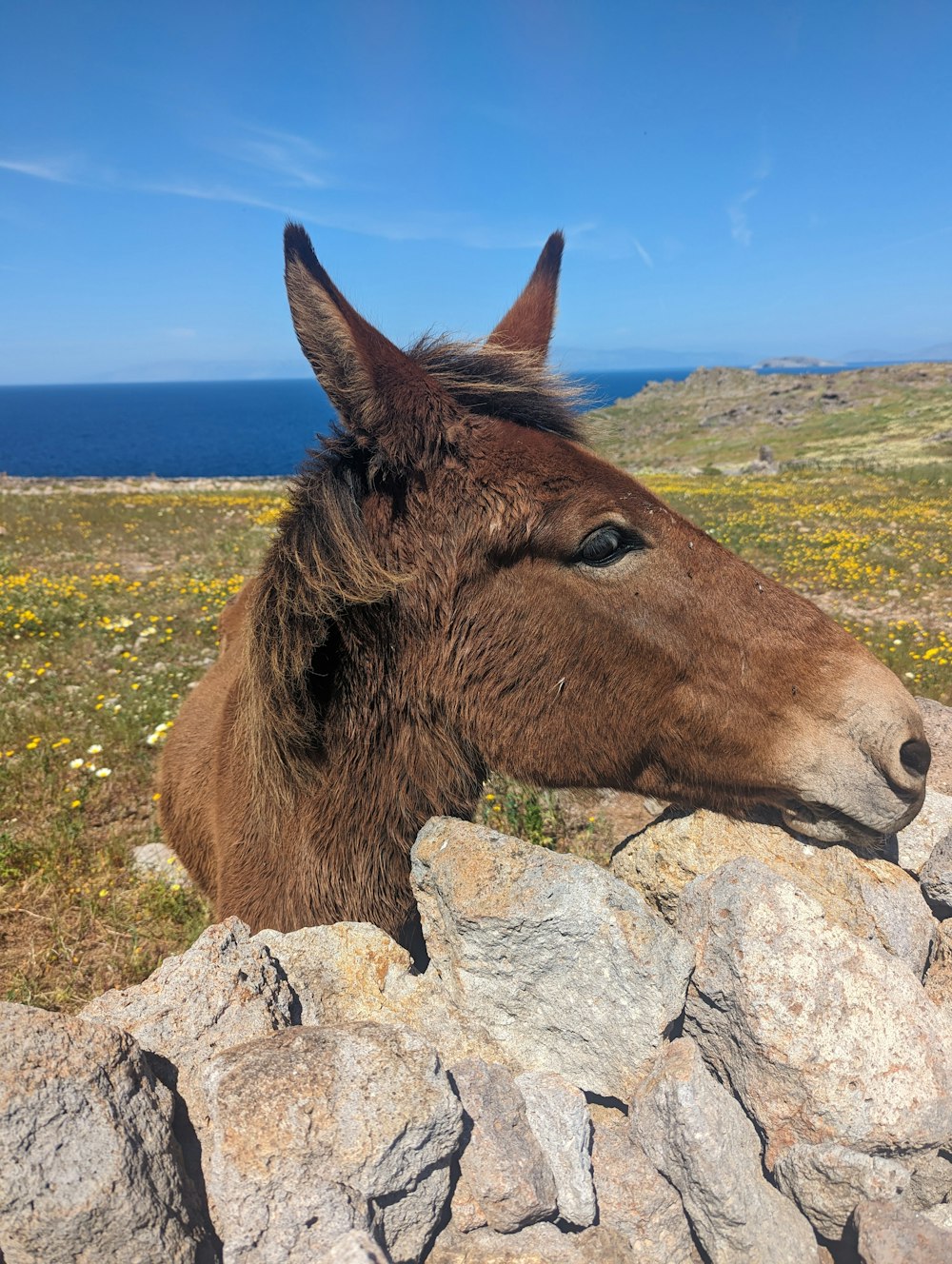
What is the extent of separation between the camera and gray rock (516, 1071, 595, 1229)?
1.72 metres

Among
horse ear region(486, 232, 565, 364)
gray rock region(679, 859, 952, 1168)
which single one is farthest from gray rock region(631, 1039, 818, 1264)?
horse ear region(486, 232, 565, 364)

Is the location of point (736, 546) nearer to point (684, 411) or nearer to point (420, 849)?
point (420, 849)

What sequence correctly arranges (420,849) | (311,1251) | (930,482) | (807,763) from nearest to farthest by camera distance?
1. (311,1251)
2. (807,763)
3. (420,849)
4. (930,482)

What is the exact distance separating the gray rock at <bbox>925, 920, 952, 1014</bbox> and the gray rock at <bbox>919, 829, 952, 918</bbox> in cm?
18

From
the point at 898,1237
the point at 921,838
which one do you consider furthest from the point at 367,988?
the point at 921,838

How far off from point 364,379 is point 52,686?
6566 millimetres

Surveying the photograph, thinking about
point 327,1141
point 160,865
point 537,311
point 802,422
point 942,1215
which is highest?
point 537,311

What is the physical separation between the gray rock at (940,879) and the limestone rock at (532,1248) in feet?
5.78

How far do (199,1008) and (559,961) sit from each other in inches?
41.8


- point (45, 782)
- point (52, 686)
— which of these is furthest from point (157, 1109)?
point (52, 686)

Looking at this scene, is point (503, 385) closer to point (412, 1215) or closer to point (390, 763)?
point (390, 763)

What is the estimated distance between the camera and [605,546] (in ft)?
8.07

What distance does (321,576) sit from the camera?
2377 mm

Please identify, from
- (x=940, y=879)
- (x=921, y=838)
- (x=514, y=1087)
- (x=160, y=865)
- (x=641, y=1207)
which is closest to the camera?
(x=641, y=1207)
